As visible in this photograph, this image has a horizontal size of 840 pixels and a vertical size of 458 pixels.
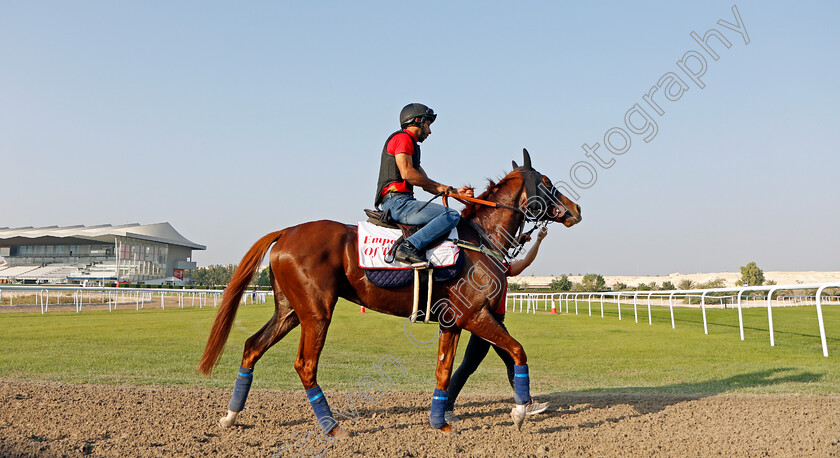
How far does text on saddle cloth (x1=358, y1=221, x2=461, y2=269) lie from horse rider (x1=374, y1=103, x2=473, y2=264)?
94 mm

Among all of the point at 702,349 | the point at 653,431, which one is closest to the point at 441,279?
the point at 653,431

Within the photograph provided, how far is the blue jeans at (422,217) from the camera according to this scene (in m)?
4.75

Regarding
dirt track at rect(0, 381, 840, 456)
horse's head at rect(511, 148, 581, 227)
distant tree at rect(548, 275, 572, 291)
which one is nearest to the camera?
dirt track at rect(0, 381, 840, 456)

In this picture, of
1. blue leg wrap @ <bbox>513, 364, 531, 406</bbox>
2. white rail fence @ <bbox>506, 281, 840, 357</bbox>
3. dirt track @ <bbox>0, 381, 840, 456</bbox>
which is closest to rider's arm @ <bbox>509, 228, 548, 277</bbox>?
blue leg wrap @ <bbox>513, 364, 531, 406</bbox>

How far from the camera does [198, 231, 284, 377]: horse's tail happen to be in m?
5.05

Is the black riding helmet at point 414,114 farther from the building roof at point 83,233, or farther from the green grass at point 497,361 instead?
the building roof at point 83,233

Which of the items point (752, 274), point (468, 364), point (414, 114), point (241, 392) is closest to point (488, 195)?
point (414, 114)

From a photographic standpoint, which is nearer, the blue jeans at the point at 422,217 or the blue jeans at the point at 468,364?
the blue jeans at the point at 422,217

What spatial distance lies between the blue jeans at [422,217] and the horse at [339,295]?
0.32m

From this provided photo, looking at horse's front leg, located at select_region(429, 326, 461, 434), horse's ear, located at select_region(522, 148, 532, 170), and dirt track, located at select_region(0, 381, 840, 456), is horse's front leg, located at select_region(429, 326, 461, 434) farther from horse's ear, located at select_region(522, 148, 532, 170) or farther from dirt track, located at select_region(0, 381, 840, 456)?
horse's ear, located at select_region(522, 148, 532, 170)

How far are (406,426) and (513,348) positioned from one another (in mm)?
1137

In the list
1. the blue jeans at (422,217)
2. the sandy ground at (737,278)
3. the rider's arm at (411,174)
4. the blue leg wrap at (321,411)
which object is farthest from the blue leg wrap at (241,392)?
the sandy ground at (737,278)

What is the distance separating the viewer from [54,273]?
91.5 metres

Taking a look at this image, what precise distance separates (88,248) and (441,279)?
110 metres
